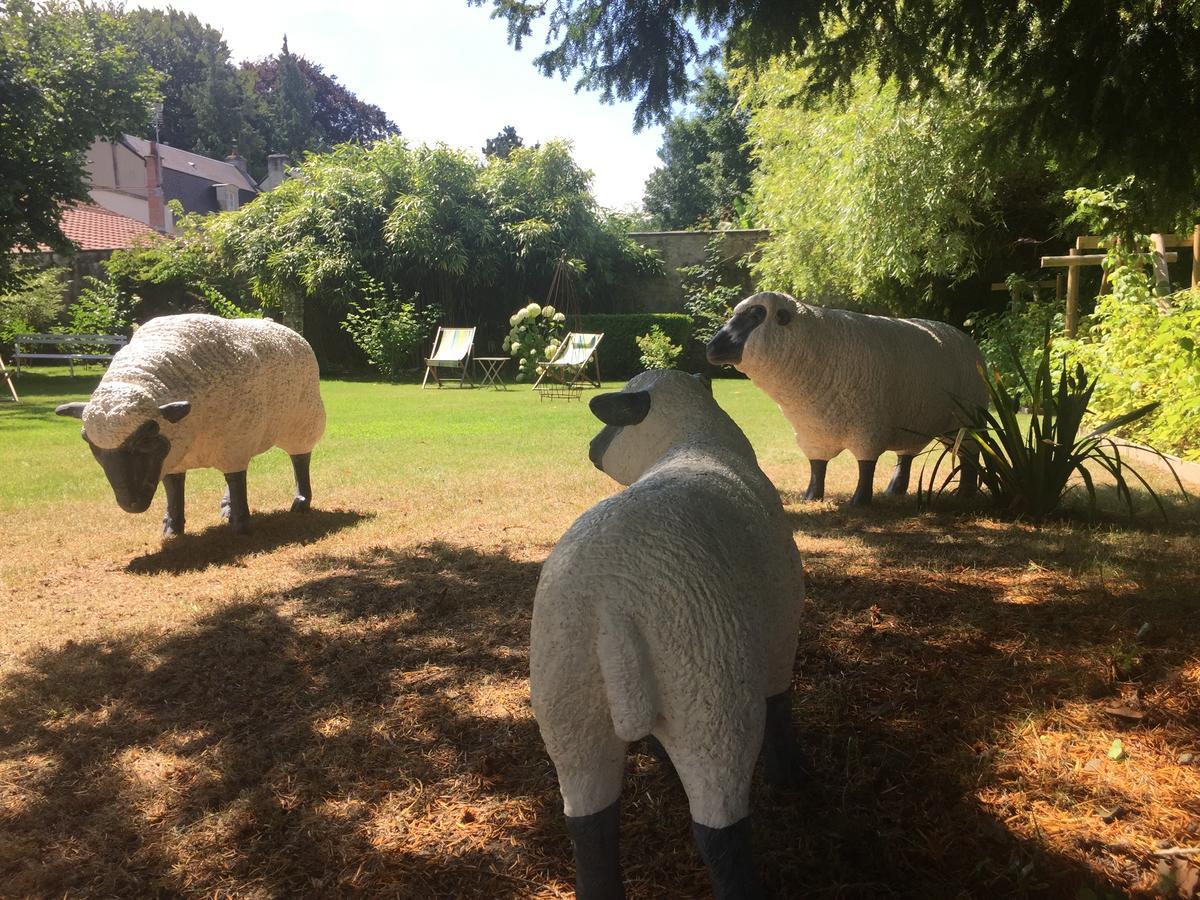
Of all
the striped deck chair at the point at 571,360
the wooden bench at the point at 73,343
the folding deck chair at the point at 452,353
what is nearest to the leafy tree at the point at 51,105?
the wooden bench at the point at 73,343

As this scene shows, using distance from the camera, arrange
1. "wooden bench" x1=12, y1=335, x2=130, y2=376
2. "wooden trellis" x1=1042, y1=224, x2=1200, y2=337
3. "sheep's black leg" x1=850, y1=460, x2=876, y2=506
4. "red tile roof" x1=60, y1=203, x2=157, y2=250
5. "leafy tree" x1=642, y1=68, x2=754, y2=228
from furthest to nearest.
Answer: "leafy tree" x1=642, y1=68, x2=754, y2=228 → "red tile roof" x1=60, y1=203, x2=157, y2=250 → "wooden bench" x1=12, y1=335, x2=130, y2=376 → "wooden trellis" x1=1042, y1=224, x2=1200, y2=337 → "sheep's black leg" x1=850, y1=460, x2=876, y2=506

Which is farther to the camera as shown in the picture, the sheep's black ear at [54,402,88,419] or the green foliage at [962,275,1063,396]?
the green foliage at [962,275,1063,396]

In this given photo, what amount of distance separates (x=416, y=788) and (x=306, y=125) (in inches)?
1837

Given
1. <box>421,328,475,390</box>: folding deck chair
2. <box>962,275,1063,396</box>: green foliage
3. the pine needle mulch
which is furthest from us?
<box>421,328,475,390</box>: folding deck chair

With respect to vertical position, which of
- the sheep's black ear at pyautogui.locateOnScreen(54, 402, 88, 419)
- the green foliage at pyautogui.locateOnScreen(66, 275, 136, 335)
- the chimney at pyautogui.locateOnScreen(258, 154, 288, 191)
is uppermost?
the chimney at pyautogui.locateOnScreen(258, 154, 288, 191)

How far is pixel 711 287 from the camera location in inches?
742

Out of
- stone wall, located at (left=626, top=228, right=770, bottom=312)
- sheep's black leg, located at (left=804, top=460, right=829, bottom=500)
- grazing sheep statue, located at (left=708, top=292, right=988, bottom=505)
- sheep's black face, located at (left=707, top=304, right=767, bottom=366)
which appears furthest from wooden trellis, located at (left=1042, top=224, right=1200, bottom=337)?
stone wall, located at (left=626, top=228, right=770, bottom=312)

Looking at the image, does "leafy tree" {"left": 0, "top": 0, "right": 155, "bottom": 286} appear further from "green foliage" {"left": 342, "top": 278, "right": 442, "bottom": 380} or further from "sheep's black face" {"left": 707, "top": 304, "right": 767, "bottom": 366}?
"sheep's black face" {"left": 707, "top": 304, "right": 767, "bottom": 366}

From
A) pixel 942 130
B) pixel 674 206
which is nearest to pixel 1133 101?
pixel 942 130

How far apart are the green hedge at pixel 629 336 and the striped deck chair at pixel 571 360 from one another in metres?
1.85

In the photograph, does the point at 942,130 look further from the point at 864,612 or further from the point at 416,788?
the point at 416,788

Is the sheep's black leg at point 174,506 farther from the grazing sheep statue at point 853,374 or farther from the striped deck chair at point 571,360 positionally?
the striped deck chair at point 571,360

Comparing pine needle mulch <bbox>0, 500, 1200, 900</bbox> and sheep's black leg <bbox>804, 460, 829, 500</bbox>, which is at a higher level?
sheep's black leg <bbox>804, 460, 829, 500</bbox>

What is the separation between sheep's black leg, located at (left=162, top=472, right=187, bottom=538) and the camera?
514 cm
